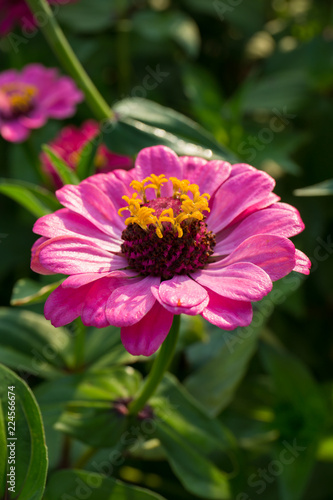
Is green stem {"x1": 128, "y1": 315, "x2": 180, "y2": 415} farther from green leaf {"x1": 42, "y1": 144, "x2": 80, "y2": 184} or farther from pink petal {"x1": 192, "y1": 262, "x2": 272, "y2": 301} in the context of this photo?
green leaf {"x1": 42, "y1": 144, "x2": 80, "y2": 184}

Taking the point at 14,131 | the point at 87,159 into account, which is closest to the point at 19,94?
the point at 14,131

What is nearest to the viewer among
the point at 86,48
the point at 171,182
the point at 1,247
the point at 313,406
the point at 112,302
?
the point at 112,302

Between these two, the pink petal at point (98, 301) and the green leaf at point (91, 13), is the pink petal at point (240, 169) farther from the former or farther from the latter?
the green leaf at point (91, 13)

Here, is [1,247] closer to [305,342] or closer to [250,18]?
[305,342]

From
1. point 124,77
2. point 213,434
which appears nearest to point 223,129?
point 124,77

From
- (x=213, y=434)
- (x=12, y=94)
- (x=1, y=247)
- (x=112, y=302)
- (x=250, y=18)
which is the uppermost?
(x=250, y=18)

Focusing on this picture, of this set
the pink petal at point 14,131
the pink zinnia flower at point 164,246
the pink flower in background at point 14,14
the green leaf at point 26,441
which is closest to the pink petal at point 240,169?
the pink zinnia flower at point 164,246

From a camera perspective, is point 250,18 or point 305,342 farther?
point 250,18
